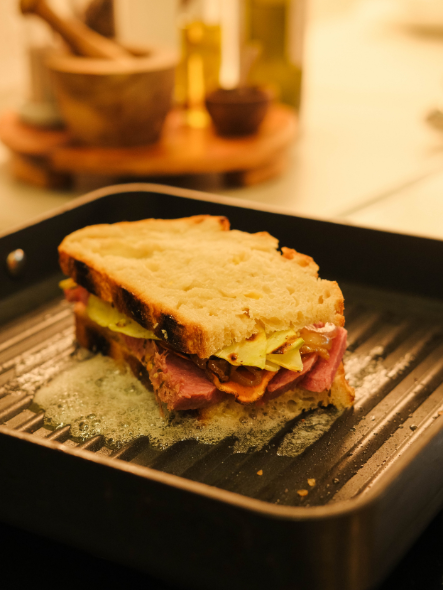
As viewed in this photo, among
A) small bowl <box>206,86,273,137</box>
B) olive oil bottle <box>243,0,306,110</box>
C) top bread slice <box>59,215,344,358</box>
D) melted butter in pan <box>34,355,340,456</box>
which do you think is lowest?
melted butter in pan <box>34,355,340,456</box>

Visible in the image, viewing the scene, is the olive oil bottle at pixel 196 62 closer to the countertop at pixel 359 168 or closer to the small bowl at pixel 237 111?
the small bowl at pixel 237 111

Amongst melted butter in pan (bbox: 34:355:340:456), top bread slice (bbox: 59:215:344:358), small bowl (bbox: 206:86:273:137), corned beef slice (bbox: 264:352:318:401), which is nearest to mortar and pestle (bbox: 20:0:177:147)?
small bowl (bbox: 206:86:273:137)

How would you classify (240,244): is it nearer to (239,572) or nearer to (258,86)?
(239,572)

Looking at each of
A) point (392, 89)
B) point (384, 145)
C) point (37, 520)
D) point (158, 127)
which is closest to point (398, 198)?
point (384, 145)

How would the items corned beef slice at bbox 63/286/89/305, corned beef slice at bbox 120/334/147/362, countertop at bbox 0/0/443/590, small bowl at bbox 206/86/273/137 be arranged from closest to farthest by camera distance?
countertop at bbox 0/0/443/590 < corned beef slice at bbox 120/334/147/362 < corned beef slice at bbox 63/286/89/305 < small bowl at bbox 206/86/273/137

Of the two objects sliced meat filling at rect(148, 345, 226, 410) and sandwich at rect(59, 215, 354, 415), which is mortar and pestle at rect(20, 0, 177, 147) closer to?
sandwich at rect(59, 215, 354, 415)
